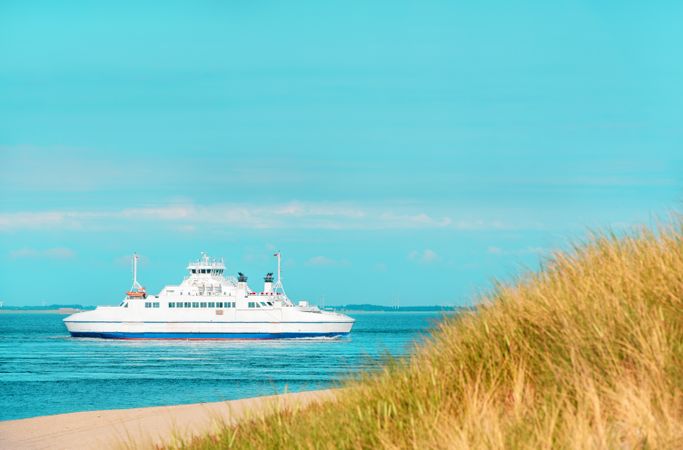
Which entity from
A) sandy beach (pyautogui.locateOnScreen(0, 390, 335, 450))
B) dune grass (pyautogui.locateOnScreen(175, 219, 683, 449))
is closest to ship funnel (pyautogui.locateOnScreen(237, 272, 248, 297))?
sandy beach (pyautogui.locateOnScreen(0, 390, 335, 450))

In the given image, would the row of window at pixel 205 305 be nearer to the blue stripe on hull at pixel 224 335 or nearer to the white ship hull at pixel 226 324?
the white ship hull at pixel 226 324

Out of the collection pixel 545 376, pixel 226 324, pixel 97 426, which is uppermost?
pixel 226 324

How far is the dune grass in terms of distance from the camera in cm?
527

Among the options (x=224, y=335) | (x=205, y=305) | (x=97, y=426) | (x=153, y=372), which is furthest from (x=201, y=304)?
(x=97, y=426)

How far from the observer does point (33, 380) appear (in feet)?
117

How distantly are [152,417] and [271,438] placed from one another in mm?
12021

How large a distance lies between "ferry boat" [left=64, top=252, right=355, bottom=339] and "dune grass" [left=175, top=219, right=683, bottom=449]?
5310 centimetres

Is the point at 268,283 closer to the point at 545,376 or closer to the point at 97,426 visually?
the point at 97,426

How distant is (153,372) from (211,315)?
2154 cm

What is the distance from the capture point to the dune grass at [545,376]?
5270 millimetres

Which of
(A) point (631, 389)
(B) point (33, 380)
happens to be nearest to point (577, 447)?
(A) point (631, 389)

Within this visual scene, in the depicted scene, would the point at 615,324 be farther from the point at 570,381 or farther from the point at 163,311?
the point at 163,311

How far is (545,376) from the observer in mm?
6266

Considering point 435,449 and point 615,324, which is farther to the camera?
point 615,324
